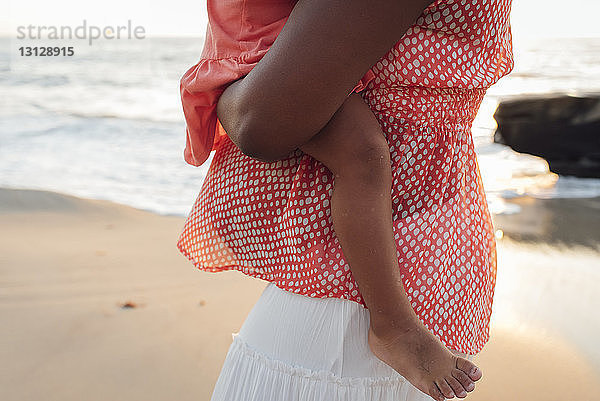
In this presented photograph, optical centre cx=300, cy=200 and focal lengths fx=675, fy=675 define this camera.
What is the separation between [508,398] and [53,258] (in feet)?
7.22

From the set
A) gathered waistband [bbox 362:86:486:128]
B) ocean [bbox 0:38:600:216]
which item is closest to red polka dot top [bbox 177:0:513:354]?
gathered waistband [bbox 362:86:486:128]

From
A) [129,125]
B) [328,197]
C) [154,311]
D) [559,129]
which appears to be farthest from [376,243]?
[129,125]

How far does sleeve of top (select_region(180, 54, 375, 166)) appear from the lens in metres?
0.85

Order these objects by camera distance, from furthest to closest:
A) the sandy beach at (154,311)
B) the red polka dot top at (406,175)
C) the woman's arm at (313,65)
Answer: the sandy beach at (154,311), the red polka dot top at (406,175), the woman's arm at (313,65)

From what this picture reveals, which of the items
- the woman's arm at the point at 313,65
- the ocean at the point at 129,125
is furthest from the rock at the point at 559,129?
the woman's arm at the point at 313,65

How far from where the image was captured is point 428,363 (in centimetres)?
86

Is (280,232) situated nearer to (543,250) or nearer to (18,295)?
(18,295)

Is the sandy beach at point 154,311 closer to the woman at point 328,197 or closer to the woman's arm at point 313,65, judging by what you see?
the woman at point 328,197

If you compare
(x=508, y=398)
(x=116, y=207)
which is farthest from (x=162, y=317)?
(x=116, y=207)

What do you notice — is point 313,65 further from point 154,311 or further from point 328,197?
point 154,311

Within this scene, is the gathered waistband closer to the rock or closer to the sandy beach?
the sandy beach

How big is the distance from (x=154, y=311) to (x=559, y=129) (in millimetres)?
4576

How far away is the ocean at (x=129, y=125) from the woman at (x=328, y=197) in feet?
11.7

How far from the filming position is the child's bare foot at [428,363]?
85 centimetres
